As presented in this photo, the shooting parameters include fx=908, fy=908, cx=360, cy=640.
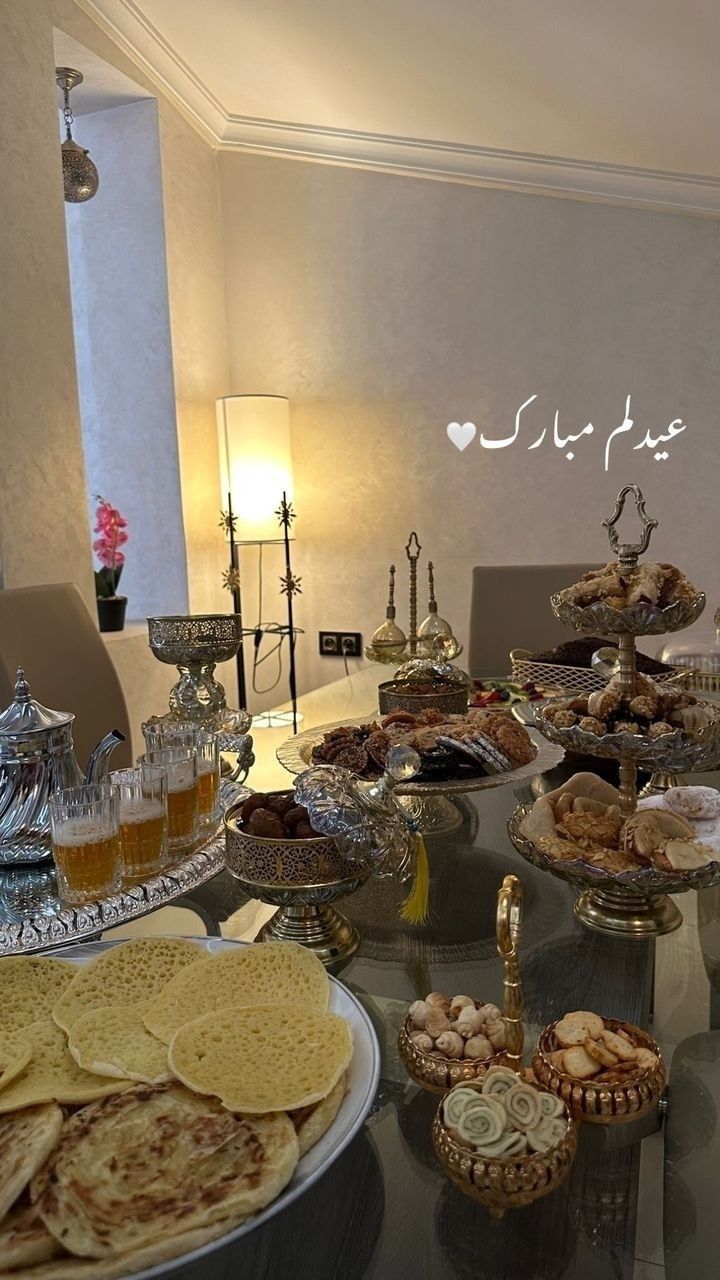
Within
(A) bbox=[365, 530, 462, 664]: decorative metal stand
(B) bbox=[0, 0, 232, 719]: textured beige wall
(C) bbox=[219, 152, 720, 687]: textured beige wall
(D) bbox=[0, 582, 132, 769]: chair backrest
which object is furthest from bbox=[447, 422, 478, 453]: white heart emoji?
(D) bbox=[0, 582, 132, 769]: chair backrest

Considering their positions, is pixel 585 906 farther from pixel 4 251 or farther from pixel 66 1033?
pixel 4 251

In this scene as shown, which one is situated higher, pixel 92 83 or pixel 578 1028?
pixel 92 83

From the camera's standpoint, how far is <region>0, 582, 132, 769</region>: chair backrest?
199 centimetres

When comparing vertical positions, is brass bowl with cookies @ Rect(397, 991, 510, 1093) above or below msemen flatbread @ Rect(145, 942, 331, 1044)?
below

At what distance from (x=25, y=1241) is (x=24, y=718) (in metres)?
0.66

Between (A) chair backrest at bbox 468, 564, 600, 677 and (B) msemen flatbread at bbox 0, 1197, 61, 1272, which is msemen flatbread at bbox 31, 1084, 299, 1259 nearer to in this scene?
(B) msemen flatbread at bbox 0, 1197, 61, 1272

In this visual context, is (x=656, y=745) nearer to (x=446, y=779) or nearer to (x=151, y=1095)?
(x=446, y=779)

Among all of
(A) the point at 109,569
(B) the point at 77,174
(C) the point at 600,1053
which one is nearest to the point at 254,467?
(A) the point at 109,569

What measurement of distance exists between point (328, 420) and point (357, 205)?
91 cm

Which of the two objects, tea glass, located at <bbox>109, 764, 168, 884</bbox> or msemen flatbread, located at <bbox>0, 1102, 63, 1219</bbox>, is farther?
tea glass, located at <bbox>109, 764, 168, 884</bbox>

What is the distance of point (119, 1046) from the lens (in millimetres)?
670

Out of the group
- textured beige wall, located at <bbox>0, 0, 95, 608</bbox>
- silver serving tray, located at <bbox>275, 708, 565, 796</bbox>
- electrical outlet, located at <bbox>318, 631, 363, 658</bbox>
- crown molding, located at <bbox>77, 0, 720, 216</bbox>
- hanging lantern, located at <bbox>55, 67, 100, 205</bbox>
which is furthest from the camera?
electrical outlet, located at <bbox>318, 631, 363, 658</bbox>

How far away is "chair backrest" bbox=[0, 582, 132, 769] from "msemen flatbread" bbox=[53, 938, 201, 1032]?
45.2 inches

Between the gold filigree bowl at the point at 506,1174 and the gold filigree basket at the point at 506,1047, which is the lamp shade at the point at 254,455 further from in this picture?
the gold filigree bowl at the point at 506,1174
